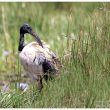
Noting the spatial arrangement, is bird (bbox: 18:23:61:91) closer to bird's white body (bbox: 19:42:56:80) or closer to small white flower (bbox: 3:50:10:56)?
bird's white body (bbox: 19:42:56:80)

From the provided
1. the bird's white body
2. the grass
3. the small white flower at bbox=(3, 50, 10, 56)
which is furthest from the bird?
the small white flower at bbox=(3, 50, 10, 56)

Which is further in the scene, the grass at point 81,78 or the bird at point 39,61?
the bird at point 39,61

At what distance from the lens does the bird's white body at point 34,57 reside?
21.6 ft

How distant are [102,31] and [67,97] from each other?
70 centimetres

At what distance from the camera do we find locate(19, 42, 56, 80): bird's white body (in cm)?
658

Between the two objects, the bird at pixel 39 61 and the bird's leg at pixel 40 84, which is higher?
the bird at pixel 39 61

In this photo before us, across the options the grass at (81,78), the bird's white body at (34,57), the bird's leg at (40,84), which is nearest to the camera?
the grass at (81,78)

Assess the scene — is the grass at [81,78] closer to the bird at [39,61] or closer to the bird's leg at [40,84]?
the bird's leg at [40,84]

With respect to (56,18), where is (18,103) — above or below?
below

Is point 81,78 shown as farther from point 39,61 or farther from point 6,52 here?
point 6,52

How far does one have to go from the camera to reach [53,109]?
218 inches

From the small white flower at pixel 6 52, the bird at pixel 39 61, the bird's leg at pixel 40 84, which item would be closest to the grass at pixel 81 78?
the bird's leg at pixel 40 84

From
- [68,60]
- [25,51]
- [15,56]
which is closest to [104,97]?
[68,60]

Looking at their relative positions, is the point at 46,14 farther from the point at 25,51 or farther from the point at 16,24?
the point at 25,51
